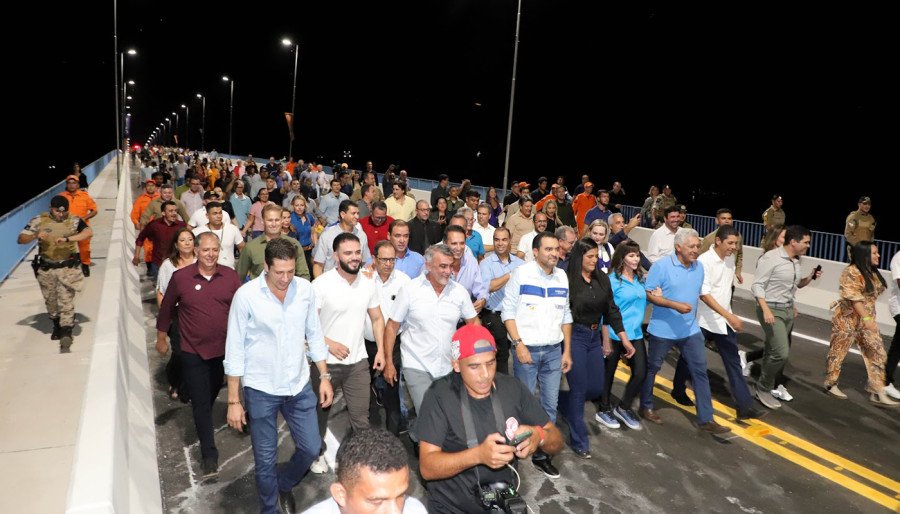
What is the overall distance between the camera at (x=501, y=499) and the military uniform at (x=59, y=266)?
24.7 feet

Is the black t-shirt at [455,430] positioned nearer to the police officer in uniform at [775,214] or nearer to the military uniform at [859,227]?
the military uniform at [859,227]

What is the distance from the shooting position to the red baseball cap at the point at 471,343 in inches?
140

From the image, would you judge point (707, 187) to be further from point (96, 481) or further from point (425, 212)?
point (96, 481)

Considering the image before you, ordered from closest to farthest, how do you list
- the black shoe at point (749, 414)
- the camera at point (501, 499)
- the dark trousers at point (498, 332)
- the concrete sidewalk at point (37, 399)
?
the camera at point (501, 499), the concrete sidewalk at point (37, 399), the black shoe at point (749, 414), the dark trousers at point (498, 332)

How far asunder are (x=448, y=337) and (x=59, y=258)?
5.97 m

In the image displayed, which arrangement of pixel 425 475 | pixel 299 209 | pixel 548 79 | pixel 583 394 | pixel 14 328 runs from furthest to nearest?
pixel 548 79
pixel 299 209
pixel 14 328
pixel 583 394
pixel 425 475

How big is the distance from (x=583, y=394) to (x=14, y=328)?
8158 mm

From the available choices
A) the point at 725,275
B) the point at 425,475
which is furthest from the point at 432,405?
the point at 725,275

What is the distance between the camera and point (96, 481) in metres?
3.64

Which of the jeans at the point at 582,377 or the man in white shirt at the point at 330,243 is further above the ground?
the man in white shirt at the point at 330,243

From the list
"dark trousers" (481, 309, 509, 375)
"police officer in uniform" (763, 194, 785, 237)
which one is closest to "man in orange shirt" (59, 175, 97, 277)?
"dark trousers" (481, 309, 509, 375)

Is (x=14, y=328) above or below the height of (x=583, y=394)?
below

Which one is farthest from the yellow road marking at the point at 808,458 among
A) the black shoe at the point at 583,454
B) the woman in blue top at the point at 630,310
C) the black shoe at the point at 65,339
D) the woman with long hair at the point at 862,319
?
the black shoe at the point at 65,339

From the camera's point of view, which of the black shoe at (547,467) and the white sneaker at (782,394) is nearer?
the black shoe at (547,467)
